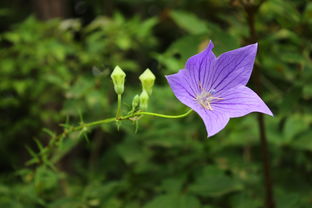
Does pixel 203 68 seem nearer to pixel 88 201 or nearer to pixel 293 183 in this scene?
pixel 88 201

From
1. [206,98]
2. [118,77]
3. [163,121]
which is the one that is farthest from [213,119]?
[163,121]

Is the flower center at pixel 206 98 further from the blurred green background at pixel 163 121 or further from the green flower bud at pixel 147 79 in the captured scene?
the blurred green background at pixel 163 121

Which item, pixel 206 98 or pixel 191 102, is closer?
pixel 191 102

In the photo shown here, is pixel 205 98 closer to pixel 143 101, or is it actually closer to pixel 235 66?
pixel 235 66

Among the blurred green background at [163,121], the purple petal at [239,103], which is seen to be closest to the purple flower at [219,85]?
the purple petal at [239,103]

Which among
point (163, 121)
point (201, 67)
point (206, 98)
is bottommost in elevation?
point (163, 121)

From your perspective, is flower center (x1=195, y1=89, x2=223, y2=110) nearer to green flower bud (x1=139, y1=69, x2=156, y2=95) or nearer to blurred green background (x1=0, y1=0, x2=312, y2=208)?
green flower bud (x1=139, y1=69, x2=156, y2=95)

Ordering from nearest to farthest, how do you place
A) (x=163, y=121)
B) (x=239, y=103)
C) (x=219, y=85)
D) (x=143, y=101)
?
(x=143, y=101) → (x=239, y=103) → (x=219, y=85) → (x=163, y=121)
